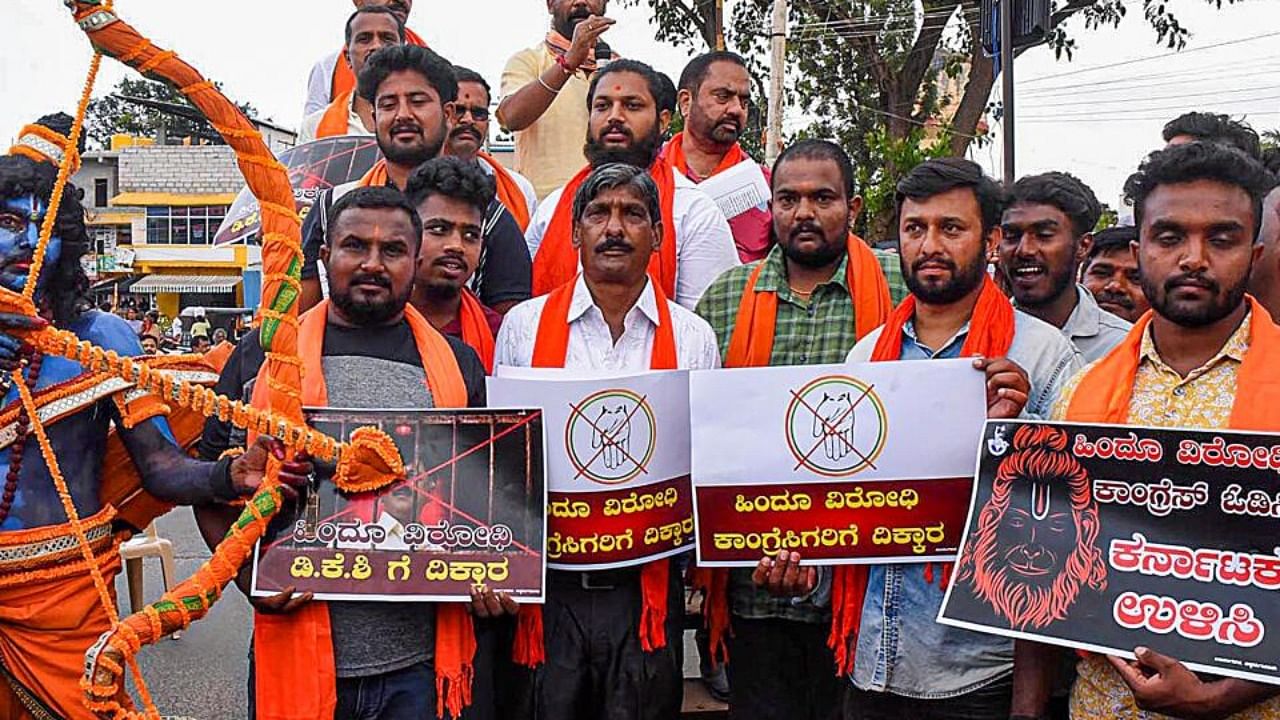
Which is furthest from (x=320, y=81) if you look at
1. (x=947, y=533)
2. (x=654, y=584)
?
(x=947, y=533)

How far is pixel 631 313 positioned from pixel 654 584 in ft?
2.67

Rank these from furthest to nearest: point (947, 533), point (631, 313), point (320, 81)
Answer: point (320, 81) → point (631, 313) → point (947, 533)

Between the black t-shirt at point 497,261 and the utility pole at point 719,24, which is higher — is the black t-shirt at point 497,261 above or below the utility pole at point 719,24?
below

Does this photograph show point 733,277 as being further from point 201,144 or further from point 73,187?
point 201,144

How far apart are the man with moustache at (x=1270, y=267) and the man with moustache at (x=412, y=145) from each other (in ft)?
7.77

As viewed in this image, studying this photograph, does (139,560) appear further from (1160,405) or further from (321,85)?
(1160,405)

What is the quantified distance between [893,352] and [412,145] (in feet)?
6.55

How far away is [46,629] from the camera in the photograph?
116 inches

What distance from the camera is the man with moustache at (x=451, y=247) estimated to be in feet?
11.4

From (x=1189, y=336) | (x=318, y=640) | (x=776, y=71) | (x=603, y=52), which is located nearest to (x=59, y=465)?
(x=318, y=640)

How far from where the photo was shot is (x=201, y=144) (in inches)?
1724

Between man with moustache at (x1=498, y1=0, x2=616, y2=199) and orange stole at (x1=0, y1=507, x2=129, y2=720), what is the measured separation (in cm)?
283

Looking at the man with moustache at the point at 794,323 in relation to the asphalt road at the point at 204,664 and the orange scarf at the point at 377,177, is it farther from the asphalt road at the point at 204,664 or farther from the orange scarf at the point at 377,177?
the asphalt road at the point at 204,664

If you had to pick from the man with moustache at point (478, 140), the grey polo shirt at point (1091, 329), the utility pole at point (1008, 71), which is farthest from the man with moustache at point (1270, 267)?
the utility pole at point (1008, 71)
